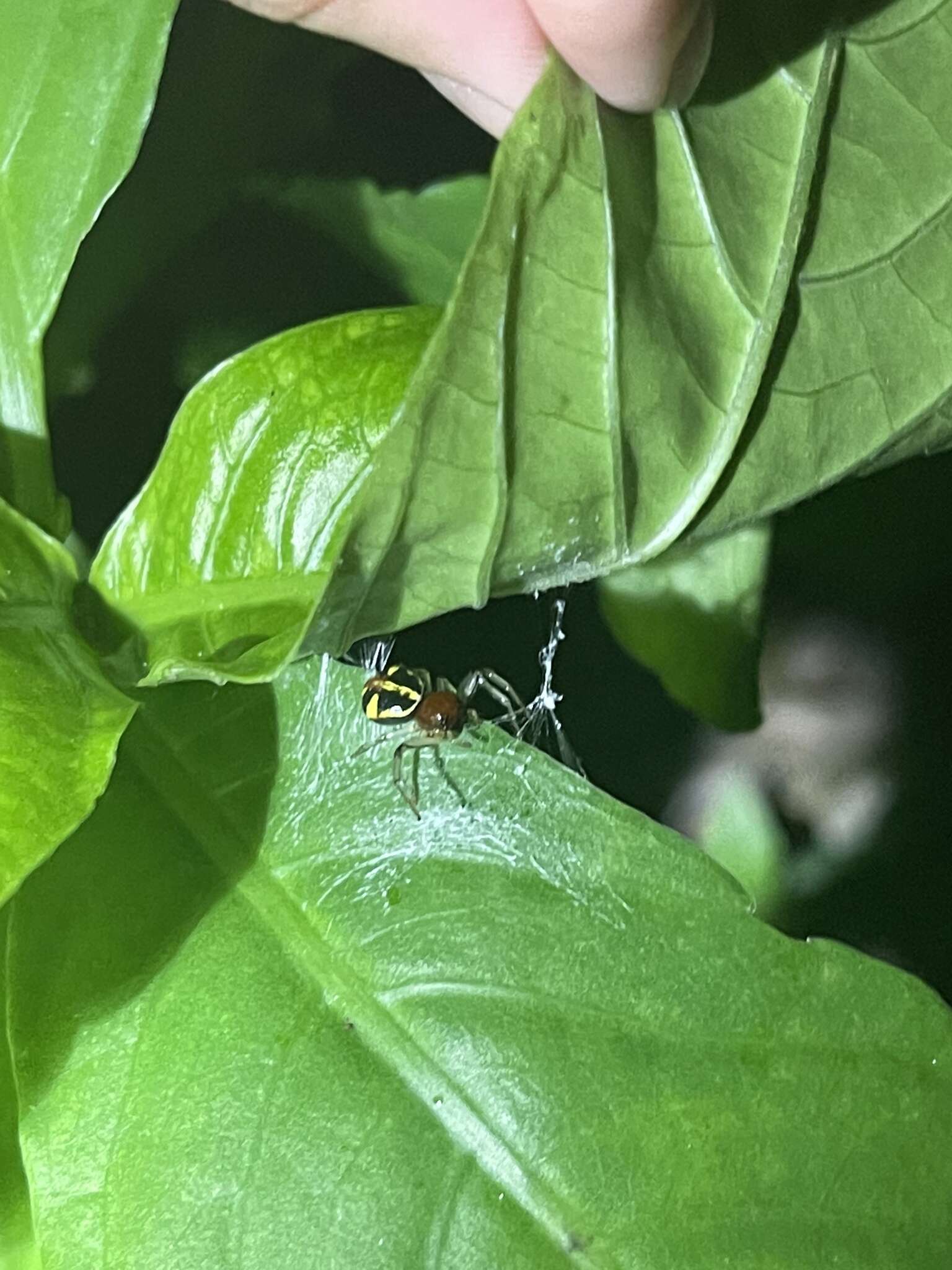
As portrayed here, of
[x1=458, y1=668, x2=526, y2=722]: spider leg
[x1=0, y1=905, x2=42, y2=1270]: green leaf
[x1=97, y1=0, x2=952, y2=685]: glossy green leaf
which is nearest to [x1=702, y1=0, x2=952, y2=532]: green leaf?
[x1=97, y1=0, x2=952, y2=685]: glossy green leaf

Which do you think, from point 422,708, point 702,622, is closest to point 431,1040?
point 422,708

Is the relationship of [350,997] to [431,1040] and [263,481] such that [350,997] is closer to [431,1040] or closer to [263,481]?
[431,1040]

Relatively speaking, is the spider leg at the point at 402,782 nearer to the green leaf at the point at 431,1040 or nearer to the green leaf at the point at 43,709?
the green leaf at the point at 431,1040

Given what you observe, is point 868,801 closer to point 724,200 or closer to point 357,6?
point 724,200

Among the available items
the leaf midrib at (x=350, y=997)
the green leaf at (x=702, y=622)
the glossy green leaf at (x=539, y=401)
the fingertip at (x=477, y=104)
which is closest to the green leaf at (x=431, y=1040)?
the leaf midrib at (x=350, y=997)

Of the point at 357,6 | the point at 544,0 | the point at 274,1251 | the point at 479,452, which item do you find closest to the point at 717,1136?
the point at 274,1251
